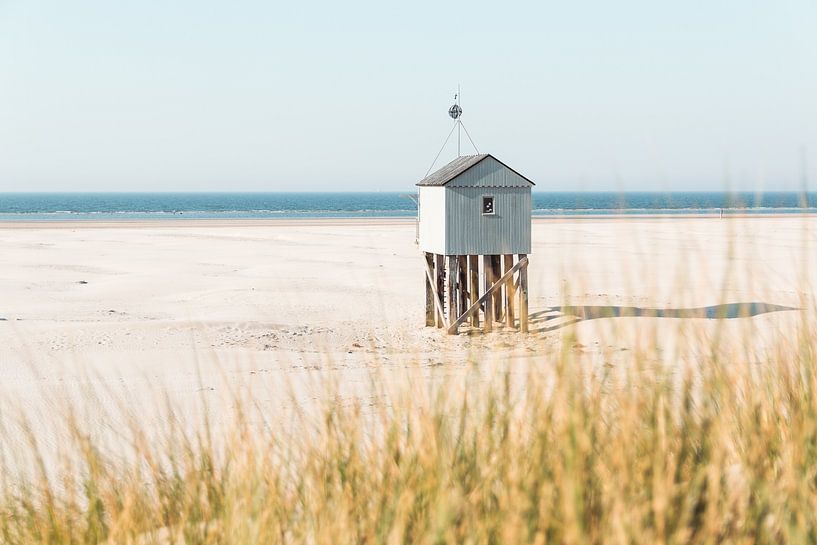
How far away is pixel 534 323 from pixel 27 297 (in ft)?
35.1

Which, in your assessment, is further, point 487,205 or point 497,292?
point 497,292

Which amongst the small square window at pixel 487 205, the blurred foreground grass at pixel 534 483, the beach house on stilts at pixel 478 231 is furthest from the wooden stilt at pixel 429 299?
the blurred foreground grass at pixel 534 483

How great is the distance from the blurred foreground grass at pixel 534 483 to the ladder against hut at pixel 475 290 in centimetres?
1044

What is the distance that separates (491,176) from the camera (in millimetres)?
14500

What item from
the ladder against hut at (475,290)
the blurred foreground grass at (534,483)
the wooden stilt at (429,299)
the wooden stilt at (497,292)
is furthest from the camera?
the wooden stilt at (429,299)

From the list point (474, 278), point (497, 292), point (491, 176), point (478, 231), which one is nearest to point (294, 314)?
point (474, 278)

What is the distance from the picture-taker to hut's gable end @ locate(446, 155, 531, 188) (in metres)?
14.4

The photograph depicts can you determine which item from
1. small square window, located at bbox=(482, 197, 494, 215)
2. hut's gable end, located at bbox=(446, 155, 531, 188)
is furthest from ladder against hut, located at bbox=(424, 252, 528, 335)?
hut's gable end, located at bbox=(446, 155, 531, 188)

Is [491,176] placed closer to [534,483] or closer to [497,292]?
[497,292]

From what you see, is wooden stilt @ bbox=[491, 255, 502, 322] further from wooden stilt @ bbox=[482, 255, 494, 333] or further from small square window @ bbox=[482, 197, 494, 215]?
small square window @ bbox=[482, 197, 494, 215]

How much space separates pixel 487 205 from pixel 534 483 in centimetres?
1148

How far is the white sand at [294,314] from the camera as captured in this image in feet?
17.9

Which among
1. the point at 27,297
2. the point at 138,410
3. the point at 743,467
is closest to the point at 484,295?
the point at 138,410

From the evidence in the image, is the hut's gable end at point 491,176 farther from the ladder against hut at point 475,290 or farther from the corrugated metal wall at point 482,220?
the ladder against hut at point 475,290
